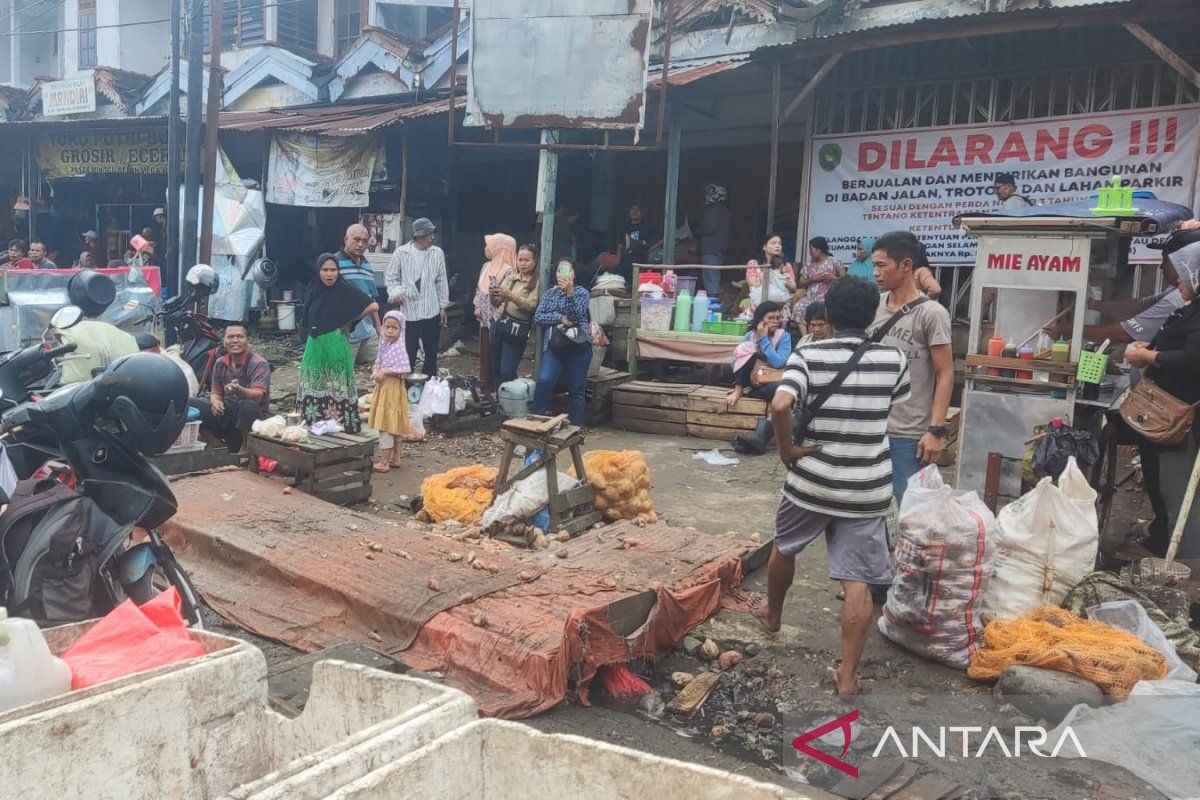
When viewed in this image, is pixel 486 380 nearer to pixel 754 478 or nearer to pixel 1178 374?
pixel 754 478

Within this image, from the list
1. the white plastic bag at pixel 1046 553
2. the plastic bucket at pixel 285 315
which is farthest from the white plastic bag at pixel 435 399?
the plastic bucket at pixel 285 315

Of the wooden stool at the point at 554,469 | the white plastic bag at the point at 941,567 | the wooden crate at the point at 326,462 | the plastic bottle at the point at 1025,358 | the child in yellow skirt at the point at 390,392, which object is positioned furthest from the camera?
the child in yellow skirt at the point at 390,392

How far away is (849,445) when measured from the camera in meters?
3.95

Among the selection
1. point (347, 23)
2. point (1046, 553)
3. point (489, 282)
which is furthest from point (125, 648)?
point (347, 23)

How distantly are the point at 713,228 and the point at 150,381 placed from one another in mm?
10166

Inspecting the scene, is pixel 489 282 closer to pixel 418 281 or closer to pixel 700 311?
pixel 418 281

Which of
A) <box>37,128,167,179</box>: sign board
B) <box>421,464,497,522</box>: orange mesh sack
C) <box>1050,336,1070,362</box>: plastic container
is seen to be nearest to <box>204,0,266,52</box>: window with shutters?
<box>37,128,167,179</box>: sign board

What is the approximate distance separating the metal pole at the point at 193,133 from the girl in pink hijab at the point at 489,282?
3.71m

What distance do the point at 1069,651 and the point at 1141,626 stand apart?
1.67 ft

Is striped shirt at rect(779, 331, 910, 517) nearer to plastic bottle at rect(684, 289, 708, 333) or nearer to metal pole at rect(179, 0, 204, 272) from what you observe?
plastic bottle at rect(684, 289, 708, 333)

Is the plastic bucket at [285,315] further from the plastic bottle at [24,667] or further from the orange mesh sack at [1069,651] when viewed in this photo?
the plastic bottle at [24,667]

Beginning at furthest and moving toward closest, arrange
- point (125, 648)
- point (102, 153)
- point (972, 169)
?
point (102, 153) → point (972, 169) → point (125, 648)

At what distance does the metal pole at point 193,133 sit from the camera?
11094mm

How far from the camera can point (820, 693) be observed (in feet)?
13.5
